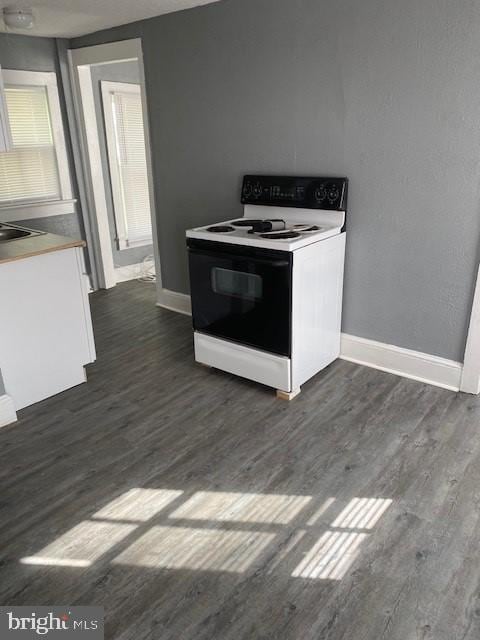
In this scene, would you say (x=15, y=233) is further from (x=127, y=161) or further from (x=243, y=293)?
(x=127, y=161)

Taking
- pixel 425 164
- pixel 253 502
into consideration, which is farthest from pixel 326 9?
pixel 253 502

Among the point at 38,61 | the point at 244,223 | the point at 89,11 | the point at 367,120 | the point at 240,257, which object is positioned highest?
the point at 89,11

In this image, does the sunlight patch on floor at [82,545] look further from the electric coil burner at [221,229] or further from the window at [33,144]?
the window at [33,144]

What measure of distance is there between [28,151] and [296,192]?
7.84 feet

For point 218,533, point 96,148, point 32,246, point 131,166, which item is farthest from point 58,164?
point 218,533

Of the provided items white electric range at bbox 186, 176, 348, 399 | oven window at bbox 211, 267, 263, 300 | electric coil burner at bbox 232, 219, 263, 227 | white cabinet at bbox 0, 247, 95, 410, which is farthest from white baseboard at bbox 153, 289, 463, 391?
white cabinet at bbox 0, 247, 95, 410

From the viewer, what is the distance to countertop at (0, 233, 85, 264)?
2.51m

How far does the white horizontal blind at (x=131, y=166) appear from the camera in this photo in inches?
181

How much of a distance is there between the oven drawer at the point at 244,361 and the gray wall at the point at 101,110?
2.19 m

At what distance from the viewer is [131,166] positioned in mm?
4781

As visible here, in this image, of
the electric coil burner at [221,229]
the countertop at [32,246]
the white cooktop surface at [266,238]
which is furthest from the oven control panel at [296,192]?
the countertop at [32,246]

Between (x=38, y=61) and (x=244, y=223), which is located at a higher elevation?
(x=38, y=61)

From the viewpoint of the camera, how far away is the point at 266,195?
3133mm

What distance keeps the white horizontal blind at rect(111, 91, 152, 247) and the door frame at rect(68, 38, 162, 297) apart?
10.3 inches
